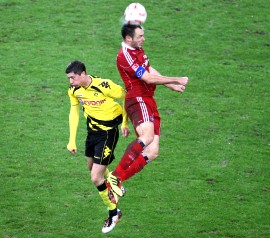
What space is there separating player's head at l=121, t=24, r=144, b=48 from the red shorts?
0.98 meters

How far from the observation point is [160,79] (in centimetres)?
1349

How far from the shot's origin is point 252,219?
15.7 m

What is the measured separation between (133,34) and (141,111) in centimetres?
136

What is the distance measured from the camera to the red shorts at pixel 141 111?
539 inches

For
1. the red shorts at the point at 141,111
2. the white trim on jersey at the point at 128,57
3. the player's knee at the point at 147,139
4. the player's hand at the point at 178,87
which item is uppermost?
the white trim on jersey at the point at 128,57

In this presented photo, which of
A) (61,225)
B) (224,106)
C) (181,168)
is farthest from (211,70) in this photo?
(61,225)

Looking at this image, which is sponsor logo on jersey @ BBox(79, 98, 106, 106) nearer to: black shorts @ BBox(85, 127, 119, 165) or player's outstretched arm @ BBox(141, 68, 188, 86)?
black shorts @ BBox(85, 127, 119, 165)

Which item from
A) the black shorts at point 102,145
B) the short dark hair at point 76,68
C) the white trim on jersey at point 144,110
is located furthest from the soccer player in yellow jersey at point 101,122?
the white trim on jersey at point 144,110

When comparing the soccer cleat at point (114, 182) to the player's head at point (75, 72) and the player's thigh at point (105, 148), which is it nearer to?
the player's thigh at point (105, 148)

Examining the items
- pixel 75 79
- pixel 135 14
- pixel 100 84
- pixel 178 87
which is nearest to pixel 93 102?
pixel 100 84

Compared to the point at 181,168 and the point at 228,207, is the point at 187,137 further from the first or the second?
the point at 228,207

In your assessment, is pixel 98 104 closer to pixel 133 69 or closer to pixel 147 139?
pixel 133 69

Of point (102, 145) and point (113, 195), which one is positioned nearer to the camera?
point (113, 195)

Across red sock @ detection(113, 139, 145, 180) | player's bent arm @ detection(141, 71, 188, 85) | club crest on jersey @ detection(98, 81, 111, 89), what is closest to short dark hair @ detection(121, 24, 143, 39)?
player's bent arm @ detection(141, 71, 188, 85)
